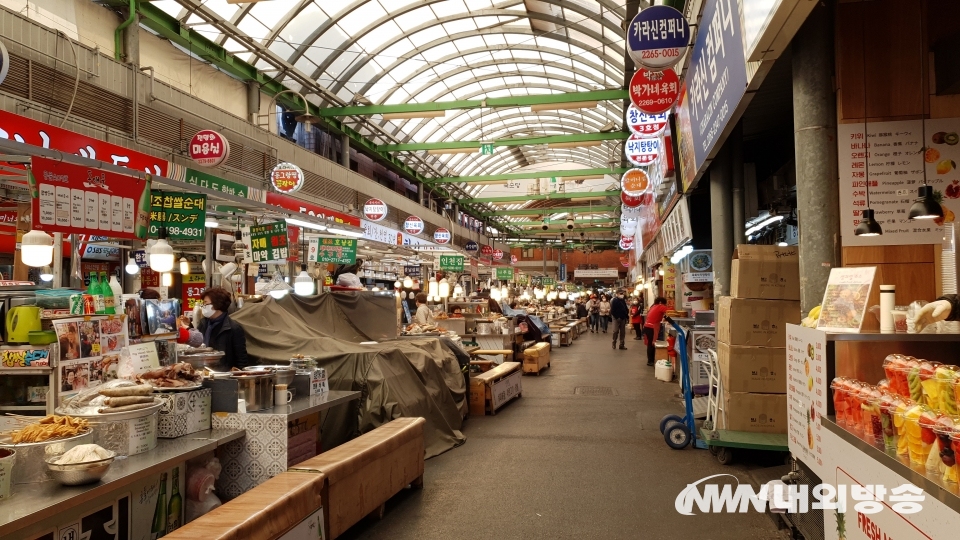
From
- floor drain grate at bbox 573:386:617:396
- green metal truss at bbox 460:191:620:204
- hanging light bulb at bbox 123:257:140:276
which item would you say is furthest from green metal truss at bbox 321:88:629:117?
green metal truss at bbox 460:191:620:204

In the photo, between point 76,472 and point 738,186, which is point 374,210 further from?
point 76,472

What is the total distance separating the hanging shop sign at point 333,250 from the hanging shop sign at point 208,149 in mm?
2293

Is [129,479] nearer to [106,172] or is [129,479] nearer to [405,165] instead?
[106,172]

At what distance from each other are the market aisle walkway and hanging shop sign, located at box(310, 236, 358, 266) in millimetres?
4104

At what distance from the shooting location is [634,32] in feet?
22.3

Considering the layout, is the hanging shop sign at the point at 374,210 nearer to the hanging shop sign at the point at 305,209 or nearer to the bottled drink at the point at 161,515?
the hanging shop sign at the point at 305,209

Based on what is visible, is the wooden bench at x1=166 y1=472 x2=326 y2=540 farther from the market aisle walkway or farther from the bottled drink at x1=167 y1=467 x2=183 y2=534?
the market aisle walkway

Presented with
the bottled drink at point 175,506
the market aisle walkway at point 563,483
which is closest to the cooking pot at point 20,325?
the bottled drink at point 175,506

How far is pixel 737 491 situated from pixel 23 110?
28.2 ft

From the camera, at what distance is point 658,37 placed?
22.0 ft

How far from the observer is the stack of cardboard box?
607cm

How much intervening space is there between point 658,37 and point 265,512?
230 inches

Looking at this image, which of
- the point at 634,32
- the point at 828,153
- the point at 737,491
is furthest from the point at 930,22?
the point at 737,491

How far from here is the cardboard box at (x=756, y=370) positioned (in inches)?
242
